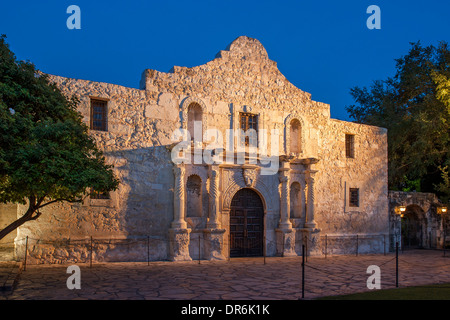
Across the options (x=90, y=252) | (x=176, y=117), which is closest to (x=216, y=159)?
(x=176, y=117)

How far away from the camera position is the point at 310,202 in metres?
17.5

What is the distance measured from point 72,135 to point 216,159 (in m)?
6.60

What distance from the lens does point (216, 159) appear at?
1548cm

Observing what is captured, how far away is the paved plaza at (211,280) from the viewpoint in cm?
870

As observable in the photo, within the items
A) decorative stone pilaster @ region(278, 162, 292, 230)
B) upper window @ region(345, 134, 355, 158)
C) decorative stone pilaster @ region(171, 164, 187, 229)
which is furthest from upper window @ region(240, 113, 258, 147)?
upper window @ region(345, 134, 355, 158)

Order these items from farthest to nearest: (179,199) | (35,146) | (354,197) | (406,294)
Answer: (354,197) → (179,199) → (406,294) → (35,146)

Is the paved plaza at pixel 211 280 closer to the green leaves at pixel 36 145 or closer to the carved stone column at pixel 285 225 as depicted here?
the carved stone column at pixel 285 225

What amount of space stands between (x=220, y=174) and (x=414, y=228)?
1333 centimetres

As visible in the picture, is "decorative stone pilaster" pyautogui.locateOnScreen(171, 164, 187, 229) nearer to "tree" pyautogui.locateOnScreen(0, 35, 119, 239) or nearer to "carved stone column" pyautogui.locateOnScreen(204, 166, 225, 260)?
"carved stone column" pyautogui.locateOnScreen(204, 166, 225, 260)

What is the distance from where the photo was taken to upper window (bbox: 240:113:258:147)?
1684cm

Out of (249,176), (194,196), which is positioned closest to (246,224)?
(249,176)

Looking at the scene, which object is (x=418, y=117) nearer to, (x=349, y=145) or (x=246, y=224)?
(x=349, y=145)

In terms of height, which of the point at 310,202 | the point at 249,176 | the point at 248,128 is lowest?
the point at 310,202
